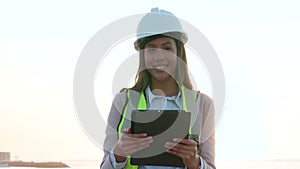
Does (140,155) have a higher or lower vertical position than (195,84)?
lower

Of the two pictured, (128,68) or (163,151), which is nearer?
(163,151)

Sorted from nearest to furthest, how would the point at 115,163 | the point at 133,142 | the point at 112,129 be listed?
the point at 133,142 < the point at 115,163 < the point at 112,129

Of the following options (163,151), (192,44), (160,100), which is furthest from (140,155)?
(192,44)

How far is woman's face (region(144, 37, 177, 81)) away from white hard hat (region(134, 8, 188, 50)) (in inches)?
2.0

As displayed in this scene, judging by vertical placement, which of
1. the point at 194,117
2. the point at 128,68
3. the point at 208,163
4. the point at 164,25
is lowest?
the point at 208,163

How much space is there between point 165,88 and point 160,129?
1.59 feet

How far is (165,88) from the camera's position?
453 cm

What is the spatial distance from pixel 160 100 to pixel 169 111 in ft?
1.02

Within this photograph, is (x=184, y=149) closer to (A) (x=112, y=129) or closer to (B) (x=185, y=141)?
(B) (x=185, y=141)

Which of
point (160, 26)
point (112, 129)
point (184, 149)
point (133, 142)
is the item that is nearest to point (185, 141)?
point (184, 149)

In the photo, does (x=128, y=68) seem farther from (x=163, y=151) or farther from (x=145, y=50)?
(x=163, y=151)

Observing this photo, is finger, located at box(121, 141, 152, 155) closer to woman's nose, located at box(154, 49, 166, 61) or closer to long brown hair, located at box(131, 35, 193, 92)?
long brown hair, located at box(131, 35, 193, 92)

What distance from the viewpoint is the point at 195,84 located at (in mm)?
4559

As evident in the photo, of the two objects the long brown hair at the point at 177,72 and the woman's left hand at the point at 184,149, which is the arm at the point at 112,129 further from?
the woman's left hand at the point at 184,149
